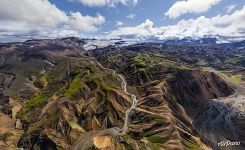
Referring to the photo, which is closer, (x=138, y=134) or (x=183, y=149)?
(x=183, y=149)

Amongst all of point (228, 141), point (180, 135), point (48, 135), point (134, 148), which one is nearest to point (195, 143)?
point (180, 135)

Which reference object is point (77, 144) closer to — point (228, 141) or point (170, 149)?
point (170, 149)

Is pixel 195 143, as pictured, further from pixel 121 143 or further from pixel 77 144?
pixel 77 144

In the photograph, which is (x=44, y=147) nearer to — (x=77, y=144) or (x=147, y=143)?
(x=77, y=144)

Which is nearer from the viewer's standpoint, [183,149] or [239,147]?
[183,149]

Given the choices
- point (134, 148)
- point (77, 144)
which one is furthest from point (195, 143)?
point (77, 144)

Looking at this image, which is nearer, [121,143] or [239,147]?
[121,143]

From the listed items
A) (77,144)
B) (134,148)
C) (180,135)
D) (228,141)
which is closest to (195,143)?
(180,135)
